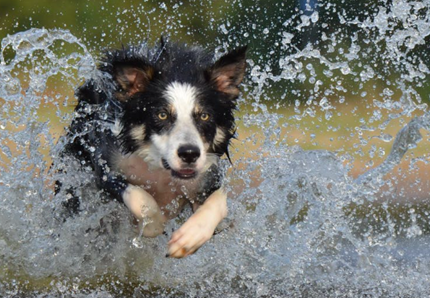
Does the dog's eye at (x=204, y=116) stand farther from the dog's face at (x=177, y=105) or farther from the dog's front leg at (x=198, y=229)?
the dog's front leg at (x=198, y=229)

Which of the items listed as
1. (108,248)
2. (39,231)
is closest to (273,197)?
(108,248)

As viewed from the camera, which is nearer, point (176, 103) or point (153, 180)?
point (176, 103)

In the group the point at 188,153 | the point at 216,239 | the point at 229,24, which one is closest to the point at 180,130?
the point at 188,153

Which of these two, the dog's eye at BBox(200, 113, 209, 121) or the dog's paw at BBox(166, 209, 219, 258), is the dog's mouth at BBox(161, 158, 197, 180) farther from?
the dog's eye at BBox(200, 113, 209, 121)

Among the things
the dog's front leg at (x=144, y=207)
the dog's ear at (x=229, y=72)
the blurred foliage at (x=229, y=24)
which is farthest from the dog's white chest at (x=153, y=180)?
the blurred foliage at (x=229, y=24)

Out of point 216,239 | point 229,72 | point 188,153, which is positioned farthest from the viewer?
point 216,239

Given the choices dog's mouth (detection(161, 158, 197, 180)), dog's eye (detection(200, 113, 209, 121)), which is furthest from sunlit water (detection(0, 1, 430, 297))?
dog's eye (detection(200, 113, 209, 121))

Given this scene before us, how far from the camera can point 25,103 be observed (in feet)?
16.8

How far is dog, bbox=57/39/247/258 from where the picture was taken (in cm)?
430

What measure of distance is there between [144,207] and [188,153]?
0.46m

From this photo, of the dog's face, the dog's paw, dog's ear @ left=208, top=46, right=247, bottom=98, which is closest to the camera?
the dog's paw

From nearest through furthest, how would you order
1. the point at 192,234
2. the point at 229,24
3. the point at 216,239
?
the point at 192,234, the point at 216,239, the point at 229,24

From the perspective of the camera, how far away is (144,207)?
14.2 ft

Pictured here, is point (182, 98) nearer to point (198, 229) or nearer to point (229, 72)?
point (229, 72)
